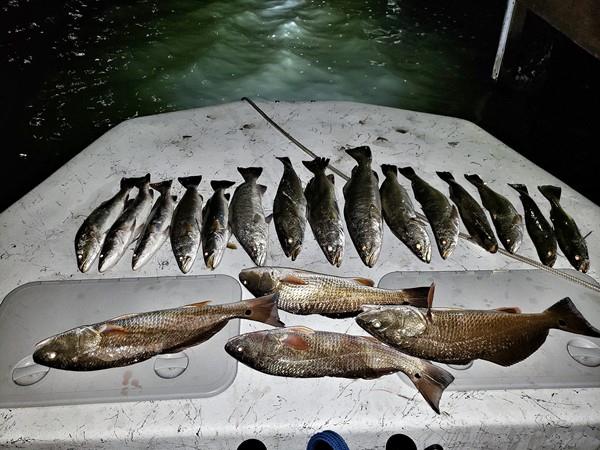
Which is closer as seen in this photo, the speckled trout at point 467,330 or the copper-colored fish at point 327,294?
the speckled trout at point 467,330

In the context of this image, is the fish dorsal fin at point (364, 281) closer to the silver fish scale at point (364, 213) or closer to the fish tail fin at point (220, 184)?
the silver fish scale at point (364, 213)

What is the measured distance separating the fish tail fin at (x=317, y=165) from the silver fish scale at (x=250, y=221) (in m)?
0.42

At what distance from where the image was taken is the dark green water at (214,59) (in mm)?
6777

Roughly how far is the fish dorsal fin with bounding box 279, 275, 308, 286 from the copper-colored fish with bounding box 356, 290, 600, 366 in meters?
0.34

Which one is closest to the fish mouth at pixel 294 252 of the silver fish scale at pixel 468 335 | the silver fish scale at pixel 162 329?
the silver fish scale at pixel 162 329

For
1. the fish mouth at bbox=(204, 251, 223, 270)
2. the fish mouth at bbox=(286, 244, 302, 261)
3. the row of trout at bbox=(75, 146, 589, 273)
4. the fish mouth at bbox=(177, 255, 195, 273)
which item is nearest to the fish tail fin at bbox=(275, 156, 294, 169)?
the row of trout at bbox=(75, 146, 589, 273)

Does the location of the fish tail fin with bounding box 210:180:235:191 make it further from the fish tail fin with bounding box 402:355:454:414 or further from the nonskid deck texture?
the fish tail fin with bounding box 402:355:454:414

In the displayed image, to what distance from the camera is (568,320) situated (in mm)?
2129

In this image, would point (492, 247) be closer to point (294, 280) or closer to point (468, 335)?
point (468, 335)

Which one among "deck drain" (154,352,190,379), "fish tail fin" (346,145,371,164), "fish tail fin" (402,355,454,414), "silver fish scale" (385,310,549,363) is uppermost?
"fish tail fin" (346,145,371,164)

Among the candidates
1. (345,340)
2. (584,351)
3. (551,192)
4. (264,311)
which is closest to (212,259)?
(264,311)

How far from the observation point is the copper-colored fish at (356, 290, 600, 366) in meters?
2.07

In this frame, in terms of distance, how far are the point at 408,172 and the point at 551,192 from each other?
0.95m

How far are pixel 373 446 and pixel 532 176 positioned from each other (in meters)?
2.26
